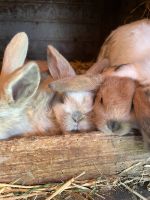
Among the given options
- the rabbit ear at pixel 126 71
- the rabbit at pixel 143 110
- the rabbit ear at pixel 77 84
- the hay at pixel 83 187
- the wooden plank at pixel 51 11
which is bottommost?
the hay at pixel 83 187

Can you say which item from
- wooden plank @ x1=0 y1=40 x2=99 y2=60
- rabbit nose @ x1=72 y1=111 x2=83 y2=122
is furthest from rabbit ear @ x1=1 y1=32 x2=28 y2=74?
wooden plank @ x1=0 y1=40 x2=99 y2=60

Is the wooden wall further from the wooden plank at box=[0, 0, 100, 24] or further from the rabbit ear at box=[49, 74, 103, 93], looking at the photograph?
the rabbit ear at box=[49, 74, 103, 93]

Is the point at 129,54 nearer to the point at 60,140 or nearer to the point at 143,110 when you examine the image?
the point at 143,110

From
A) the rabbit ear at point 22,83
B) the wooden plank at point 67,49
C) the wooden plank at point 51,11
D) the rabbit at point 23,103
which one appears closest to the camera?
the rabbit ear at point 22,83

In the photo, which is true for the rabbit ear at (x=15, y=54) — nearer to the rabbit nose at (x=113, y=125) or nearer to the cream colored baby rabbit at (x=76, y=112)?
the cream colored baby rabbit at (x=76, y=112)

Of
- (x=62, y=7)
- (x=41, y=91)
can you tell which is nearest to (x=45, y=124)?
(x=41, y=91)

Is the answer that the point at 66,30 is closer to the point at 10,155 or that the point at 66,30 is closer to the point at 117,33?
the point at 117,33

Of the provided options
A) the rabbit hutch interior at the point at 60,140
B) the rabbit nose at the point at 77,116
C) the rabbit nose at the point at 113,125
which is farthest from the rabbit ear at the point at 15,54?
the rabbit nose at the point at 113,125
